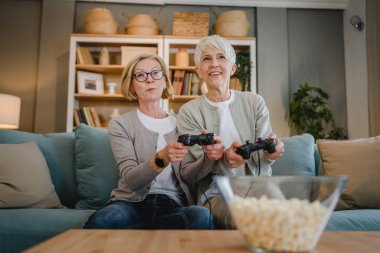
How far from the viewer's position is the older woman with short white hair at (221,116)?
1.46m

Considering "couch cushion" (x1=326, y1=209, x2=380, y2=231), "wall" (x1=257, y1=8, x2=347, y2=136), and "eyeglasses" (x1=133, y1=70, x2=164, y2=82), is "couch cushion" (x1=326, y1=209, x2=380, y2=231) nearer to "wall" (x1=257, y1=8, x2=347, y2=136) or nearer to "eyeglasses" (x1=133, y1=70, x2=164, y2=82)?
"eyeglasses" (x1=133, y1=70, x2=164, y2=82)

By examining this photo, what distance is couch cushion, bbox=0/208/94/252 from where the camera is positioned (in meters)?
1.42

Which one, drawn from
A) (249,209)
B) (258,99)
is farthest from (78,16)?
(249,209)

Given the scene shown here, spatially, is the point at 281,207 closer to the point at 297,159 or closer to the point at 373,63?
the point at 297,159

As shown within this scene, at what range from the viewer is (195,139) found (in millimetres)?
1156

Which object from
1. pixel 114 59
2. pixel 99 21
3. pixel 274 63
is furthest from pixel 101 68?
pixel 274 63

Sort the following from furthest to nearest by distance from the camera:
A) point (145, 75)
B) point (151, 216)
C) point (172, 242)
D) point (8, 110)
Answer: point (8, 110), point (145, 75), point (151, 216), point (172, 242)

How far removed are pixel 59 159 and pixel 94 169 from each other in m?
0.23

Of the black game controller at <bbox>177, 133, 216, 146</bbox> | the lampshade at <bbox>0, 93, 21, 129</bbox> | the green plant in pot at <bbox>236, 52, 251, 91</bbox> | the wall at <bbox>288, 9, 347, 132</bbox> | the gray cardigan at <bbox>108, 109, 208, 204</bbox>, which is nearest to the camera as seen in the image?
the black game controller at <bbox>177, 133, 216, 146</bbox>

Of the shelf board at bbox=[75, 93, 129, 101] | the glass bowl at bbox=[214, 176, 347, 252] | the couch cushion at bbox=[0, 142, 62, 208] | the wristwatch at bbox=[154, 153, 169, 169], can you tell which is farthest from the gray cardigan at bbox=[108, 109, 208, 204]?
the shelf board at bbox=[75, 93, 129, 101]

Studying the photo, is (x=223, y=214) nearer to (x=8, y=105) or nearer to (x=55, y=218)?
(x=55, y=218)

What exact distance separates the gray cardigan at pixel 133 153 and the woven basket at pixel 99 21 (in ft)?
7.52

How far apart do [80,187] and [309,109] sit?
276cm

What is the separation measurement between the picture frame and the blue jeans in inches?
96.9
